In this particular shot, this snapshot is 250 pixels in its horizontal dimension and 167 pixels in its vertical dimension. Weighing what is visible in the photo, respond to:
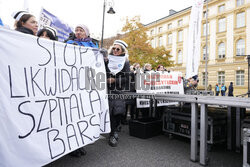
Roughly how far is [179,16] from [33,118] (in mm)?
32815

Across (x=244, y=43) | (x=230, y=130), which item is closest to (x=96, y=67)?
(x=230, y=130)

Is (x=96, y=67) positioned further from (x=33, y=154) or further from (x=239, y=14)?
(x=239, y=14)

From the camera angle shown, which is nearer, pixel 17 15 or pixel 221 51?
pixel 17 15

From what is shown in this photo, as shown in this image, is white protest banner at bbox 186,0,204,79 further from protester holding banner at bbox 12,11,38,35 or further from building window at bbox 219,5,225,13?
building window at bbox 219,5,225,13

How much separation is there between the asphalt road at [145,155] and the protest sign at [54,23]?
362cm

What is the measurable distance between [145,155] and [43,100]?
1716mm

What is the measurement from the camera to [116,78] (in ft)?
11.1

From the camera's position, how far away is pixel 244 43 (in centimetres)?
2209

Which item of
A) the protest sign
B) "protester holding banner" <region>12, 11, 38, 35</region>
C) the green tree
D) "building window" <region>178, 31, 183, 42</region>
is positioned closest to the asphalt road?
"protester holding banner" <region>12, 11, 38, 35</region>

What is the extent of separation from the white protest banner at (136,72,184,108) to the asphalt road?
4.45 feet

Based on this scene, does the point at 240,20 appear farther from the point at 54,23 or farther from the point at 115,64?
the point at 115,64

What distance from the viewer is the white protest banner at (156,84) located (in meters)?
4.91

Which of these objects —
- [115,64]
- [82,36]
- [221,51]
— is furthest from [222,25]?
[82,36]

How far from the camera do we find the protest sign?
5.05m
